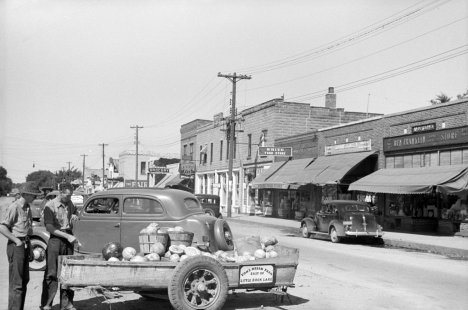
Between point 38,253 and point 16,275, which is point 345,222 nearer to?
point 38,253

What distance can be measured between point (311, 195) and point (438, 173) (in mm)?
12864

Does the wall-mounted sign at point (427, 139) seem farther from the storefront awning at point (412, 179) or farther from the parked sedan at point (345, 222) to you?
the parked sedan at point (345, 222)

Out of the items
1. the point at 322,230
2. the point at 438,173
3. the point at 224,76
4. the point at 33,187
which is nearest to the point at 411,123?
the point at 438,173

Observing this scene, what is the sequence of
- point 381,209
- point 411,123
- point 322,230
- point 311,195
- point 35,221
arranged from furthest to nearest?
point 311,195, point 381,209, point 411,123, point 322,230, point 35,221

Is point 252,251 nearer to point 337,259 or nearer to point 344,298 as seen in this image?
point 344,298

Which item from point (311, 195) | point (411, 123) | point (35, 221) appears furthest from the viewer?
point (311, 195)

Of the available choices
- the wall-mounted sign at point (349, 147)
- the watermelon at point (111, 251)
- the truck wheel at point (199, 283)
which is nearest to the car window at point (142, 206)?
the watermelon at point (111, 251)

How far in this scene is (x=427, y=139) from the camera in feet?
77.3

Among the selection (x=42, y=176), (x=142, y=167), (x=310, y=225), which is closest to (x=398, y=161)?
(x=310, y=225)

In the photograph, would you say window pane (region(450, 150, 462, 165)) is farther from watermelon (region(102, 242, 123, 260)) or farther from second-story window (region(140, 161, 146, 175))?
second-story window (region(140, 161, 146, 175))

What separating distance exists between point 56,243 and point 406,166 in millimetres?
20666

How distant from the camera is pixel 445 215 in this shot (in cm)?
2311

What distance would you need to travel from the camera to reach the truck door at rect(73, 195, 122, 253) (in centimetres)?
920

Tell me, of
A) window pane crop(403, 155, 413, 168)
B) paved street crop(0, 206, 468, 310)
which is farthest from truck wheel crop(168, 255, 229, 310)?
window pane crop(403, 155, 413, 168)
